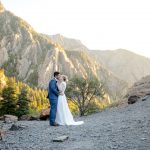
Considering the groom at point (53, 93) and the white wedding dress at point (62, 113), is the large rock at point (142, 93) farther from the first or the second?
the groom at point (53, 93)

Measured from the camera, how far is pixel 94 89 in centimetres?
7062

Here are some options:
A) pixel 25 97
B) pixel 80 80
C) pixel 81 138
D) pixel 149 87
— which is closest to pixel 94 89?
pixel 80 80

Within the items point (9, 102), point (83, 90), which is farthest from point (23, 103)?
point (83, 90)

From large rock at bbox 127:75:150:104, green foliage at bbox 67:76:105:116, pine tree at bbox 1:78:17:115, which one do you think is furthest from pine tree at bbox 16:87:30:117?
large rock at bbox 127:75:150:104

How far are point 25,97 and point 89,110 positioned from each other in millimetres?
13046

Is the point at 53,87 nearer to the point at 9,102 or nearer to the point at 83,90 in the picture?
the point at 9,102

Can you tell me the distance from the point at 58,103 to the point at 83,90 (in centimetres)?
4694

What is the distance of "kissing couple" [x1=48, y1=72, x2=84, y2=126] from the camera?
74.1 ft

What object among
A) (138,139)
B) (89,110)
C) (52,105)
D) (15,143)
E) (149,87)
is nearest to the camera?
(138,139)

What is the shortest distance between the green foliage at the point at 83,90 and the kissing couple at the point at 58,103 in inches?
1752

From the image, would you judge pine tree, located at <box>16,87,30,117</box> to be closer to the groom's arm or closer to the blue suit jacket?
the blue suit jacket

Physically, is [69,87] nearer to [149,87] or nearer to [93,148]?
[149,87]

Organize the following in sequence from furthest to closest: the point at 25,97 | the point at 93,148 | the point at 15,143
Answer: the point at 25,97
the point at 15,143
the point at 93,148

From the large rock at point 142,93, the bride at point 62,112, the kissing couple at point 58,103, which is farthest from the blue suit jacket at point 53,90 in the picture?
the large rock at point 142,93
